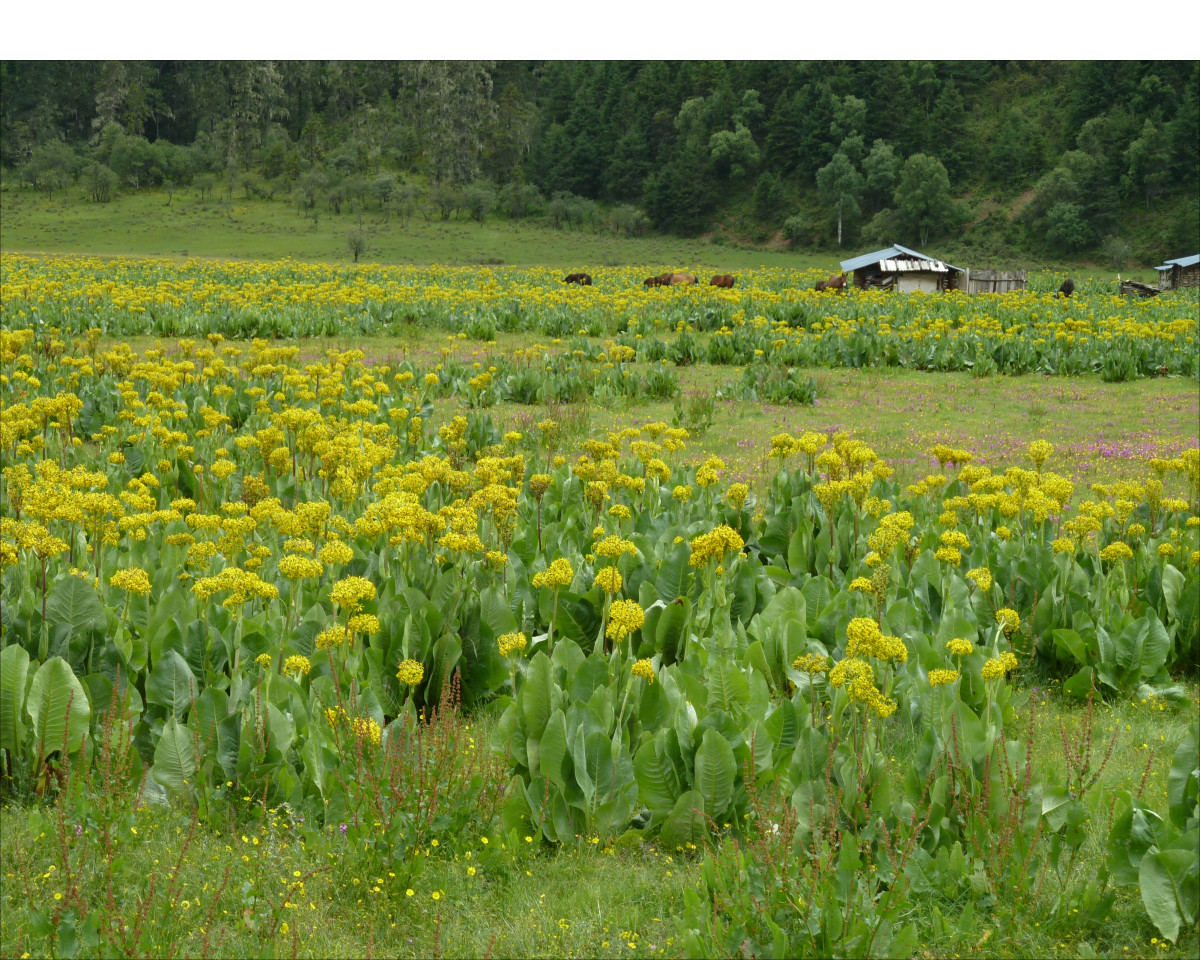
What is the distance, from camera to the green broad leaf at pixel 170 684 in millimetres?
4453

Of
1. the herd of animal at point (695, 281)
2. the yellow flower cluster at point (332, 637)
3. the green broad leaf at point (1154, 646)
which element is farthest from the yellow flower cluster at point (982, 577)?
the herd of animal at point (695, 281)

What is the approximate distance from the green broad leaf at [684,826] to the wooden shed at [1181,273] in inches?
2380

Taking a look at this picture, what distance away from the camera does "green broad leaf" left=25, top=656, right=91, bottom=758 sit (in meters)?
4.16

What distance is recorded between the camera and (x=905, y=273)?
43.8 meters

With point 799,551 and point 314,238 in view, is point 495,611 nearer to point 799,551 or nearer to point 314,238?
point 799,551

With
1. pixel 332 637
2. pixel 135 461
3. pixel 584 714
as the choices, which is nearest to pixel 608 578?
pixel 584 714

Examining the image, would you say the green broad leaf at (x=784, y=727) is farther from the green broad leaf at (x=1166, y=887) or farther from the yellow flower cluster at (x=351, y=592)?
the yellow flower cluster at (x=351, y=592)

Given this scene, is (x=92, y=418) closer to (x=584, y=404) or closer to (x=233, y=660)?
(x=584, y=404)

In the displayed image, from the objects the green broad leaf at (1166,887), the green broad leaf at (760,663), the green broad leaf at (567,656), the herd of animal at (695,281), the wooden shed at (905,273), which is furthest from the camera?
the wooden shed at (905,273)

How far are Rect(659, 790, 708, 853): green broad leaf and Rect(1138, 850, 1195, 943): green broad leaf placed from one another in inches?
59.8

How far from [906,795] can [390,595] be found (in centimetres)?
292

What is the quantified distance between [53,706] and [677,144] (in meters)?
119

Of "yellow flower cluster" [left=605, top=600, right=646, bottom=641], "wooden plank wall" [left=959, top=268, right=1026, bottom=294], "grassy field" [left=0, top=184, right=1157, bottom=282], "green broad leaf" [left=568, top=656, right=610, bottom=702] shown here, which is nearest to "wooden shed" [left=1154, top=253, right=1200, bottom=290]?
"grassy field" [left=0, top=184, right=1157, bottom=282]

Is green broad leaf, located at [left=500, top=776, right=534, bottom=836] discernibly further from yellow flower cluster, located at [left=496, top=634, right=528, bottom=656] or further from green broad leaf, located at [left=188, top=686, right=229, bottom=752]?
green broad leaf, located at [left=188, top=686, right=229, bottom=752]
